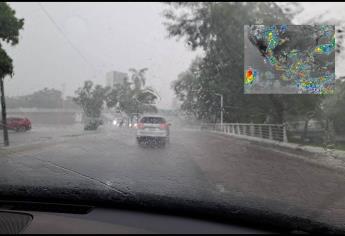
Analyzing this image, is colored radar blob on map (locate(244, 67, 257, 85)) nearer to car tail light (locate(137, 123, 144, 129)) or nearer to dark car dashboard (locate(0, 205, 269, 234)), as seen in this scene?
dark car dashboard (locate(0, 205, 269, 234))

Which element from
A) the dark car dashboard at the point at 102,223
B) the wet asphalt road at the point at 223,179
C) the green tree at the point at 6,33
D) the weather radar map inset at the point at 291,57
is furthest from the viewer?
the green tree at the point at 6,33

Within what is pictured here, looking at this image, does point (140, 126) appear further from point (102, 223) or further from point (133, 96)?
point (102, 223)

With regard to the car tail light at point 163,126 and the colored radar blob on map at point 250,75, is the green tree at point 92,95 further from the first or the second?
the car tail light at point 163,126

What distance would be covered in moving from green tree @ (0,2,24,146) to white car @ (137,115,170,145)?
5022mm

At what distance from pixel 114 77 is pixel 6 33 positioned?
8610 mm

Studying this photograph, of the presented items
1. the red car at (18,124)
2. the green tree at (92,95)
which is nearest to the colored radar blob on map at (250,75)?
the green tree at (92,95)

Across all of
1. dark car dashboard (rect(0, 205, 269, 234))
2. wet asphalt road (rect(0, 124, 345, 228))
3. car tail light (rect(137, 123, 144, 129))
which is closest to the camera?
dark car dashboard (rect(0, 205, 269, 234))

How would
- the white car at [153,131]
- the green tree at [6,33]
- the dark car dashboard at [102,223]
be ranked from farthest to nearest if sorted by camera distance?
the white car at [153,131] < the green tree at [6,33] < the dark car dashboard at [102,223]

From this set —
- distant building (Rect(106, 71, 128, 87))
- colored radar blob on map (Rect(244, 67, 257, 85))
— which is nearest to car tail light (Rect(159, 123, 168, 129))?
distant building (Rect(106, 71, 128, 87))

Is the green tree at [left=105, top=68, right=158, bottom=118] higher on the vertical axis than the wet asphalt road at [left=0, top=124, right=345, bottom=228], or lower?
higher

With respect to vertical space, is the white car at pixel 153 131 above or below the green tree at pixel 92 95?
below

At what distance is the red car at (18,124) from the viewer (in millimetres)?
13508

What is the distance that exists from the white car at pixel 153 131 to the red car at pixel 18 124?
12.9ft

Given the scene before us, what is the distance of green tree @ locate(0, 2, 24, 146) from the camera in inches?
501
